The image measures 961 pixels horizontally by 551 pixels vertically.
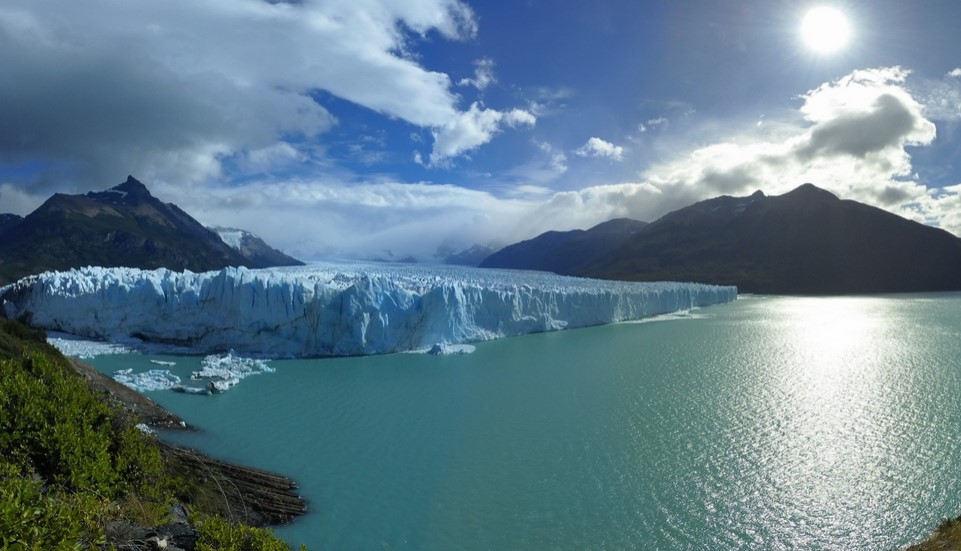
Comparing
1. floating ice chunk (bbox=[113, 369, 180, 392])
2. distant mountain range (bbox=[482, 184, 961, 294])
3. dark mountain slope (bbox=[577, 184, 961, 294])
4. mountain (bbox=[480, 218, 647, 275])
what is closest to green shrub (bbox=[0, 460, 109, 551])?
floating ice chunk (bbox=[113, 369, 180, 392])

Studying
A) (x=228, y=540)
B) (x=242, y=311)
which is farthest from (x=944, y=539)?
(x=242, y=311)

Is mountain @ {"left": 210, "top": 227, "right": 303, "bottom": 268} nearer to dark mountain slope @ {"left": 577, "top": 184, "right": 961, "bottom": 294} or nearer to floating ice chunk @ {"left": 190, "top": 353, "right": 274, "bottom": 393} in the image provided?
dark mountain slope @ {"left": 577, "top": 184, "right": 961, "bottom": 294}

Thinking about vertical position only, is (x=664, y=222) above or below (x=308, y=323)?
above

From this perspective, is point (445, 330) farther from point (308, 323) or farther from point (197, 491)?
point (197, 491)

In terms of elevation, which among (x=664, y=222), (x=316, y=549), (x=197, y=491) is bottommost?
(x=316, y=549)

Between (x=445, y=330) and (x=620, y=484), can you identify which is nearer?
(x=620, y=484)

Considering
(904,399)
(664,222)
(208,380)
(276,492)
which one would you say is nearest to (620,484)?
(276,492)

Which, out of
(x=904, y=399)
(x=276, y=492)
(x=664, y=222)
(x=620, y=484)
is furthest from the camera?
(x=664, y=222)
